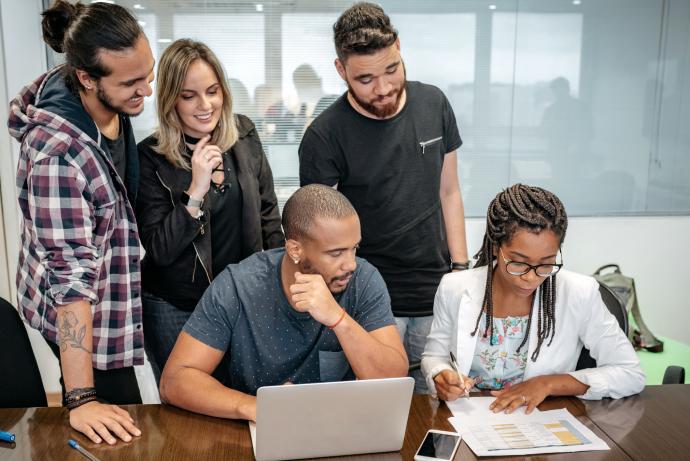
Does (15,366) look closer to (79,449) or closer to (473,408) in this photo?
(79,449)

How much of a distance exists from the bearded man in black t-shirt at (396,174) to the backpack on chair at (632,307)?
1446 millimetres

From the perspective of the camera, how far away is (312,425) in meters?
1.32

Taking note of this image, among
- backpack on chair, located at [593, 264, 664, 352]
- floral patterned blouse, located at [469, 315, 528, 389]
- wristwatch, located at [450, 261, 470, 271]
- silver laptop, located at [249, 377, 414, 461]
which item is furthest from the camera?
backpack on chair, located at [593, 264, 664, 352]

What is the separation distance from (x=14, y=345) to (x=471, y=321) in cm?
133

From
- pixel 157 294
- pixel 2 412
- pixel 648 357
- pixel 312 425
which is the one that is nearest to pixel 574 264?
pixel 648 357

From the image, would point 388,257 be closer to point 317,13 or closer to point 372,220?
point 372,220

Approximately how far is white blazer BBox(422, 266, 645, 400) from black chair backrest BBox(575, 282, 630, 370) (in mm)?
39

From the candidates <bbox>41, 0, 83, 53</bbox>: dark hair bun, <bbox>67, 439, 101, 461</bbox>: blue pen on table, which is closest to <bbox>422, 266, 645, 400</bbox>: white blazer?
<bbox>67, 439, 101, 461</bbox>: blue pen on table

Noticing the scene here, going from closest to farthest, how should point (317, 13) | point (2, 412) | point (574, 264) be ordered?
1. point (2, 412)
2. point (317, 13)
3. point (574, 264)

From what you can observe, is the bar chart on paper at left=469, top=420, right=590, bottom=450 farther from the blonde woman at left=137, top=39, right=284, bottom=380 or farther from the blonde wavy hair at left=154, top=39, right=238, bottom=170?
the blonde wavy hair at left=154, top=39, right=238, bottom=170

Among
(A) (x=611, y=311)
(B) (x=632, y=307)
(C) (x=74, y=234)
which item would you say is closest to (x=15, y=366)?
(C) (x=74, y=234)

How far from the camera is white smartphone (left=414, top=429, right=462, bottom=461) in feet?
4.43

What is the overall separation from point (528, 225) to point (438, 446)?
26.7 inches

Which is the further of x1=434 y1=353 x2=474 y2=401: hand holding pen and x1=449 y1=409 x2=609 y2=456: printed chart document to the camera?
x1=434 y1=353 x2=474 y2=401: hand holding pen
